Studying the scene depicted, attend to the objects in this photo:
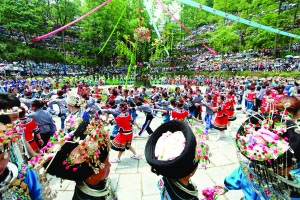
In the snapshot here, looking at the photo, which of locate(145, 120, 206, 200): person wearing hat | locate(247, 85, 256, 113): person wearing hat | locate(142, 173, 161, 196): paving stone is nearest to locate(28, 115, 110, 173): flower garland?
locate(145, 120, 206, 200): person wearing hat

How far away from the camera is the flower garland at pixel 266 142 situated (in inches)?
70.0

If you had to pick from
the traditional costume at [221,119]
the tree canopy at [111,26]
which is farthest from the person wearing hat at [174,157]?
the tree canopy at [111,26]

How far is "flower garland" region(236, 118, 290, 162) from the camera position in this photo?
5.83ft

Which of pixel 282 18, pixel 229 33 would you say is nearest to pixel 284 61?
pixel 282 18

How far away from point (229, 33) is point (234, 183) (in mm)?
24830

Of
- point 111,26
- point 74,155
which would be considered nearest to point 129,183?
point 74,155

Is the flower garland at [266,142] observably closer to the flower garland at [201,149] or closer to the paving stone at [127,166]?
the flower garland at [201,149]

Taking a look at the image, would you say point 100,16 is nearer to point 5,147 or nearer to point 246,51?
point 246,51

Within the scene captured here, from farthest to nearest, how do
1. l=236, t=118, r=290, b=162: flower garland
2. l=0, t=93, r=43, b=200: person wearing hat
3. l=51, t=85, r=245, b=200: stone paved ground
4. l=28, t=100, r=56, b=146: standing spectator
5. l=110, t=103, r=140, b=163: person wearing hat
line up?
1. l=110, t=103, r=140, b=163: person wearing hat
2. l=28, t=100, r=56, b=146: standing spectator
3. l=51, t=85, r=245, b=200: stone paved ground
4. l=236, t=118, r=290, b=162: flower garland
5. l=0, t=93, r=43, b=200: person wearing hat

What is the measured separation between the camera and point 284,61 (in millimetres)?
23000

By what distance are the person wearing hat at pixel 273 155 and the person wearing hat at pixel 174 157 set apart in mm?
578

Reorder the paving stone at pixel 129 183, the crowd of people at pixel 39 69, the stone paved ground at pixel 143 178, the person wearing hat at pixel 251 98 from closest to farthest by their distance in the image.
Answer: the stone paved ground at pixel 143 178 → the paving stone at pixel 129 183 → the person wearing hat at pixel 251 98 → the crowd of people at pixel 39 69

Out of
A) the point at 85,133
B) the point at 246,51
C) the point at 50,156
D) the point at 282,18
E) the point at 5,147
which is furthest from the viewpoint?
the point at 246,51

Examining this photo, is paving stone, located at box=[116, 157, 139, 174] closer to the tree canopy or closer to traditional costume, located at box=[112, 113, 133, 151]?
traditional costume, located at box=[112, 113, 133, 151]
